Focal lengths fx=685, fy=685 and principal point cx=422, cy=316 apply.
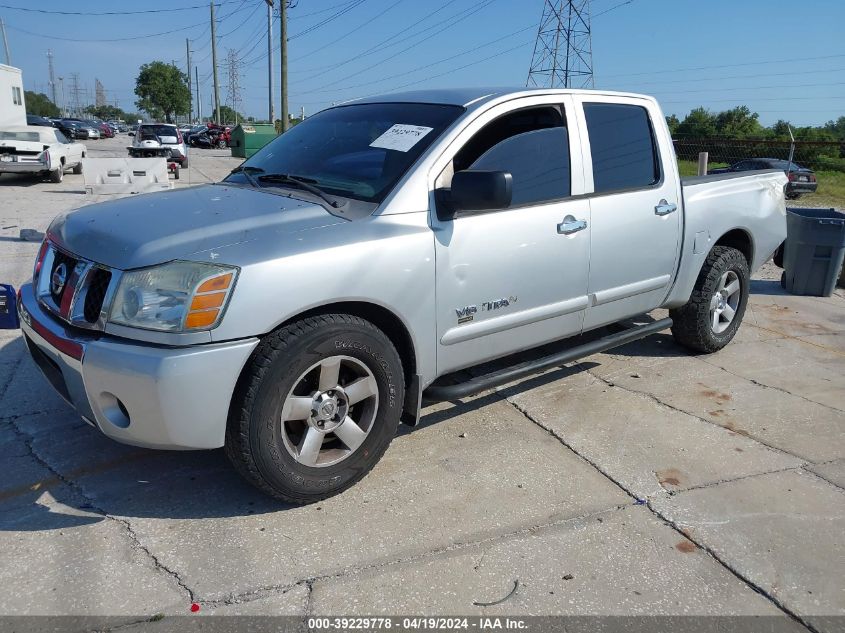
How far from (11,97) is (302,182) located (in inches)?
919

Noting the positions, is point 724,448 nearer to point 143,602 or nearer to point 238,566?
point 238,566

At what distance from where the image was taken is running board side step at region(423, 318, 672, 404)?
11.3ft

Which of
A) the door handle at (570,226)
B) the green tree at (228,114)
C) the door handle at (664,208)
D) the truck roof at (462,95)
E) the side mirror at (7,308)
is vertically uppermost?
the green tree at (228,114)

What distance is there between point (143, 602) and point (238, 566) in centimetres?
36

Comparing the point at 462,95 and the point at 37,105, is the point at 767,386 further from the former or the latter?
the point at 37,105

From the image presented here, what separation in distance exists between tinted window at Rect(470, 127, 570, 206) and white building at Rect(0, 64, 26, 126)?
22482 mm

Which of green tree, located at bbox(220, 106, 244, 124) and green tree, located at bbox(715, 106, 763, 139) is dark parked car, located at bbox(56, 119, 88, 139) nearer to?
green tree, located at bbox(715, 106, 763, 139)

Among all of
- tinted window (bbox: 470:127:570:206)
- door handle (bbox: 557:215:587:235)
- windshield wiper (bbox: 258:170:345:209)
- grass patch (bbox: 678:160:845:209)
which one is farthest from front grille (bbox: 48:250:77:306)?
grass patch (bbox: 678:160:845:209)

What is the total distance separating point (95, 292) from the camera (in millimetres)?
2793

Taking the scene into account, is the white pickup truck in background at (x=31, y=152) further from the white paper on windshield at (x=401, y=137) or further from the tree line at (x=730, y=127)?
the tree line at (x=730, y=127)

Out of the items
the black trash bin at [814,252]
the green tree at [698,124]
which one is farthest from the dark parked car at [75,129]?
the black trash bin at [814,252]

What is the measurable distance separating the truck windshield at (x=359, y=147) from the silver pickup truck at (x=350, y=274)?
17 millimetres

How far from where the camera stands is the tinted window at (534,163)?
3.58 m

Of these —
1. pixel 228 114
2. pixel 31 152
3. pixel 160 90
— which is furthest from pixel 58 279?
pixel 228 114
